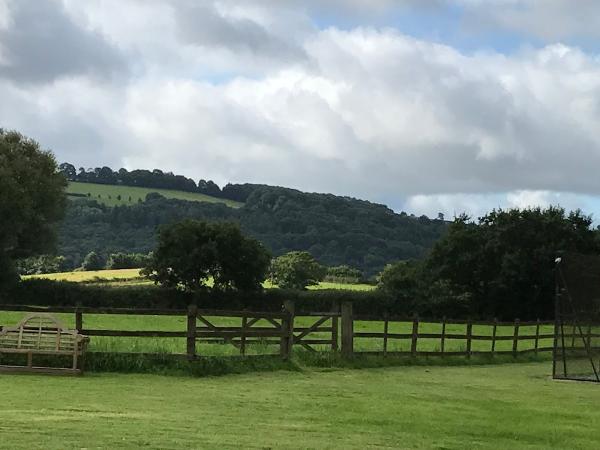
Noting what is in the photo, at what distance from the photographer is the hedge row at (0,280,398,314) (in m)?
55.4

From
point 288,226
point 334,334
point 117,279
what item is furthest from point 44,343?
point 288,226

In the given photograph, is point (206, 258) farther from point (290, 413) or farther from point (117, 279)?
point (290, 413)

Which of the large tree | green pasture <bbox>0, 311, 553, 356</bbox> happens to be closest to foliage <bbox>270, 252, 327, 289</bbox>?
the large tree

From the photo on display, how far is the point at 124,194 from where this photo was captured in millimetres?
146375

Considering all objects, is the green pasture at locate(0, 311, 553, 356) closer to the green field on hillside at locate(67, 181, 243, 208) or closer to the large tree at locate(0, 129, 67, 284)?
the large tree at locate(0, 129, 67, 284)

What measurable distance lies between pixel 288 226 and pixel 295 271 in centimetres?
3760

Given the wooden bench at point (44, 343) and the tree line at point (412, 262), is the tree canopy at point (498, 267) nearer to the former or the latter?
the tree line at point (412, 262)

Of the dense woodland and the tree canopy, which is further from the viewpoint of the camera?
the dense woodland

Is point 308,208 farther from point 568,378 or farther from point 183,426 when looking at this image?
point 183,426

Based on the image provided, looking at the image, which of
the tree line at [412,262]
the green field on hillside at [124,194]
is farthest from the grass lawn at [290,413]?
the green field on hillside at [124,194]

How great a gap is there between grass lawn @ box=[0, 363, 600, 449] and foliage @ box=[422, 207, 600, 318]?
41.1 metres

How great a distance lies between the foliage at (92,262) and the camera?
10729 centimetres

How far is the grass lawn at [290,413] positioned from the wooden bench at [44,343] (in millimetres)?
555

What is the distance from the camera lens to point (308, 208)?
132 meters
